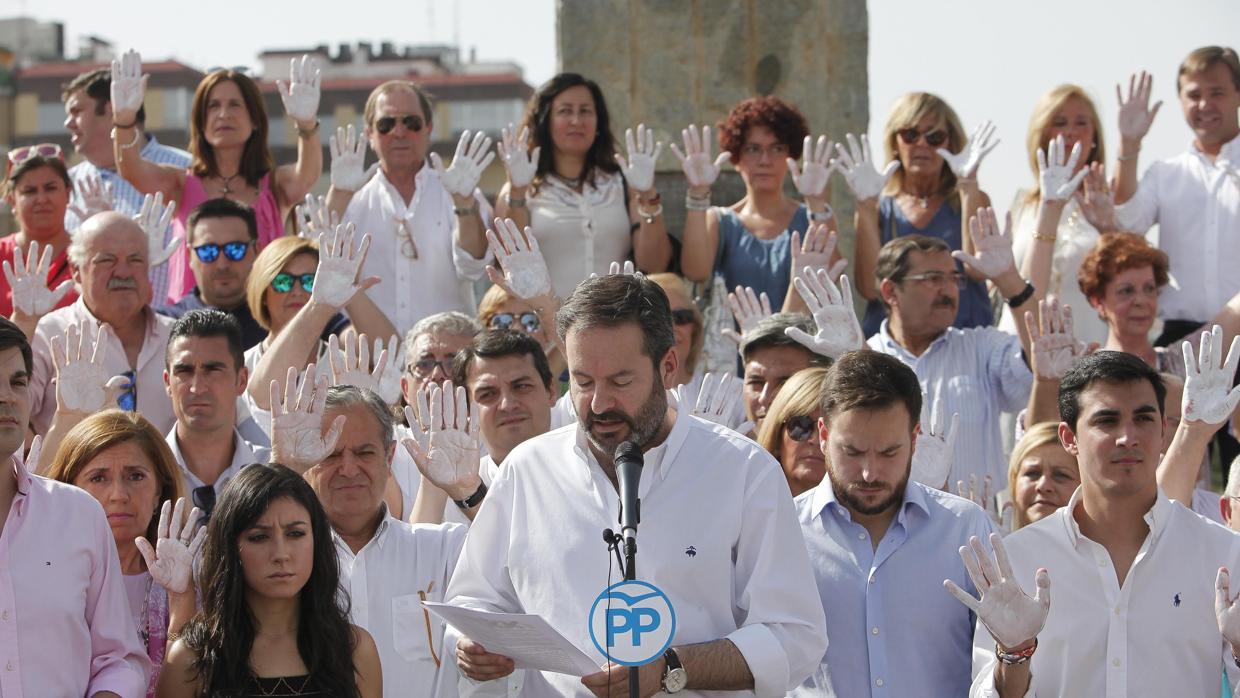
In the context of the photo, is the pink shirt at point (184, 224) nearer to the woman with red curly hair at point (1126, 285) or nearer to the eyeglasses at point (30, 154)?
the eyeglasses at point (30, 154)

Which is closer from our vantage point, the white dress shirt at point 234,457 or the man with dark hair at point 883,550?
the man with dark hair at point 883,550

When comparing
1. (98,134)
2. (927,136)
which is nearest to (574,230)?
(927,136)

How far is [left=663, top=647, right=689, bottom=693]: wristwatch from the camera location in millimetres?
4059

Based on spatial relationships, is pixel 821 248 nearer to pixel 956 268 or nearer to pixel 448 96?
pixel 956 268

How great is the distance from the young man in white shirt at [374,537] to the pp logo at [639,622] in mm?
1316

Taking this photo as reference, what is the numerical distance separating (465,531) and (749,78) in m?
5.06

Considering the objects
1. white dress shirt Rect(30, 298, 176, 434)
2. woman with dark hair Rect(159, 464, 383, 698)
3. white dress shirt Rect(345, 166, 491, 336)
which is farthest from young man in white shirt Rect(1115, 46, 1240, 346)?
woman with dark hair Rect(159, 464, 383, 698)

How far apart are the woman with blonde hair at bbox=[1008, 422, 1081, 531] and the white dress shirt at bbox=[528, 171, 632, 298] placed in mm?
2487

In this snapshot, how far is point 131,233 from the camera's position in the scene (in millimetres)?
7039

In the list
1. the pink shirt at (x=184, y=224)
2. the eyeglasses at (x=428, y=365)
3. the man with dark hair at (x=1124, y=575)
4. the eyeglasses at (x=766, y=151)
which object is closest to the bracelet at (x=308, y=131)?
the pink shirt at (x=184, y=224)

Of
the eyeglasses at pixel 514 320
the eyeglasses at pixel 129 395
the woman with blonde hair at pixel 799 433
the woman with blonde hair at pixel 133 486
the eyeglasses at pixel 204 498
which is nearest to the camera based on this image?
the woman with blonde hair at pixel 133 486

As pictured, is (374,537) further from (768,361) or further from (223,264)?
(223,264)

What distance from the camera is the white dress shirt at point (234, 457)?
19.8 ft

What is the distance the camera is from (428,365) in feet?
22.4
